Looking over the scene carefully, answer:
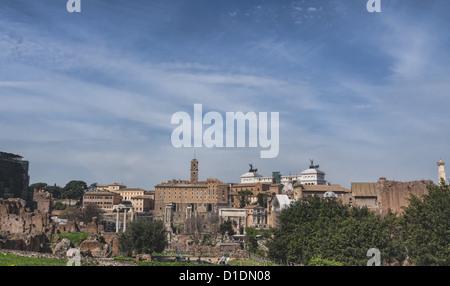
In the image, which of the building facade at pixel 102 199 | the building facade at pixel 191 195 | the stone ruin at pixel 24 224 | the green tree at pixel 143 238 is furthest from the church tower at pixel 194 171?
the green tree at pixel 143 238

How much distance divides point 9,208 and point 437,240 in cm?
4968

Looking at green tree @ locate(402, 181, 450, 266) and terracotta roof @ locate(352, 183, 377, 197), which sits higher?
terracotta roof @ locate(352, 183, 377, 197)

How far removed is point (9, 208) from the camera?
51.7 meters

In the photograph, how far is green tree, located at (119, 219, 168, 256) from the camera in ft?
112

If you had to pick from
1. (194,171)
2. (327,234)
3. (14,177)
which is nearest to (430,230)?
(327,234)

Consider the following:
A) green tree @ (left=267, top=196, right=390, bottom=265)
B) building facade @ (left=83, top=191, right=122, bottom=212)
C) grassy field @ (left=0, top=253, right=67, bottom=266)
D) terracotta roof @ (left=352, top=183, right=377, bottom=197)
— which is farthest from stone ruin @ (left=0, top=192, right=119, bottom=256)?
building facade @ (left=83, top=191, right=122, bottom=212)

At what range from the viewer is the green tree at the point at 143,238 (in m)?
34.1

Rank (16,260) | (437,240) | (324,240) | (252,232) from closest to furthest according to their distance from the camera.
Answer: (16,260), (437,240), (324,240), (252,232)

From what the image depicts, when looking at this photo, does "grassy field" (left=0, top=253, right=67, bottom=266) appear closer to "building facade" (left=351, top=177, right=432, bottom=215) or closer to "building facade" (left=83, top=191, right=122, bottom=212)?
"building facade" (left=351, top=177, right=432, bottom=215)

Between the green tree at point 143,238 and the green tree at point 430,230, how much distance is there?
66.4 ft

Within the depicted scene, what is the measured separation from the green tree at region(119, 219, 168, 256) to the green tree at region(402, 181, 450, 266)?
2023 centimetres
